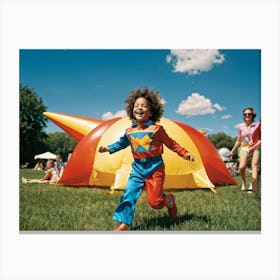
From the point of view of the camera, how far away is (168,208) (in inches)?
164

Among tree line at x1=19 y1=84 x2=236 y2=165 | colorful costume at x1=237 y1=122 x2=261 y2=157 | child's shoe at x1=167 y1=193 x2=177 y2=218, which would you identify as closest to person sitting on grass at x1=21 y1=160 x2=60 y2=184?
tree line at x1=19 y1=84 x2=236 y2=165

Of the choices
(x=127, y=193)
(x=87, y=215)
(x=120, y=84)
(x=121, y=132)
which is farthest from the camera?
(x=121, y=132)

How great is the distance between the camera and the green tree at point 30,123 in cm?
444

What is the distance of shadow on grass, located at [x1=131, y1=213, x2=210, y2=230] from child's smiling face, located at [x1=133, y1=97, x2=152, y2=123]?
→ 3.16 feet

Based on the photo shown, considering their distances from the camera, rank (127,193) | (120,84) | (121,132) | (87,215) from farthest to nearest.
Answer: (121,132) < (120,84) < (87,215) < (127,193)

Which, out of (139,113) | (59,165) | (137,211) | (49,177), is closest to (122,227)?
(137,211)

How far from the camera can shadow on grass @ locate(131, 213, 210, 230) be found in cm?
400

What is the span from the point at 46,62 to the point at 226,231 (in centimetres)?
247

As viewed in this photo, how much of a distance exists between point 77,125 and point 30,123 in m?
1.14

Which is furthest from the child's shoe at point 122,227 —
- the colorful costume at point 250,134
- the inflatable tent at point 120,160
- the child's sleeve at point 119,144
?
the colorful costume at point 250,134

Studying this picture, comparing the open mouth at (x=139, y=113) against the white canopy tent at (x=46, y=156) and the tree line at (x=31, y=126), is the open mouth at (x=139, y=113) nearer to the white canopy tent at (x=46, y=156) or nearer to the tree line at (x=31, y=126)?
the tree line at (x=31, y=126)

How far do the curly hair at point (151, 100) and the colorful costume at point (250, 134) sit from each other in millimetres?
1057
